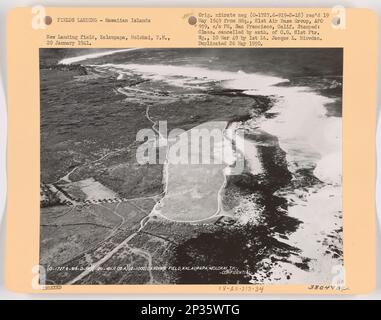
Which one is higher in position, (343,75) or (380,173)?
(343,75)

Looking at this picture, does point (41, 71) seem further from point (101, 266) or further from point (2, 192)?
point (101, 266)

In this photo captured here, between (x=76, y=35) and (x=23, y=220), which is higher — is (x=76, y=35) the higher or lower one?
the higher one

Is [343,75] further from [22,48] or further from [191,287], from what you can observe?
[22,48]
